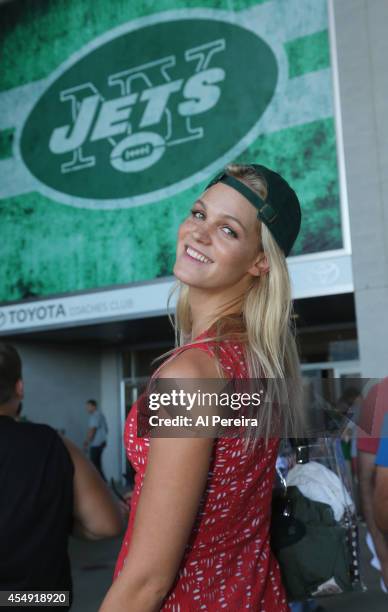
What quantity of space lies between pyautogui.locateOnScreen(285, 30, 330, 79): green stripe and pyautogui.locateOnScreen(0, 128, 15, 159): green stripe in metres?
5.66

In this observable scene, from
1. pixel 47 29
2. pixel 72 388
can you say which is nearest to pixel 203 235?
pixel 47 29

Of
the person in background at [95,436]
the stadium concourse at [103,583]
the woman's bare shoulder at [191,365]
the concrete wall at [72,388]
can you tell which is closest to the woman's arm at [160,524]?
the woman's bare shoulder at [191,365]

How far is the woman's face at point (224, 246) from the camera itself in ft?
5.12

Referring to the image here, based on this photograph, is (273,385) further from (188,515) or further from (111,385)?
(111,385)

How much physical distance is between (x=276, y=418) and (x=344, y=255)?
7.85 m

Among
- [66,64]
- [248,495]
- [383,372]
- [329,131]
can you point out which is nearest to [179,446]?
[248,495]

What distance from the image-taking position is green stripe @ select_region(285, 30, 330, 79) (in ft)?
32.0

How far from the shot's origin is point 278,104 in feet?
33.3

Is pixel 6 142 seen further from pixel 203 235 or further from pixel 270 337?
pixel 270 337

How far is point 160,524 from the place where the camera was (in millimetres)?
1170

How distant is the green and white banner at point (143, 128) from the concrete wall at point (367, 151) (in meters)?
0.36

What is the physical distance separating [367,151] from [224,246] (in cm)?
790

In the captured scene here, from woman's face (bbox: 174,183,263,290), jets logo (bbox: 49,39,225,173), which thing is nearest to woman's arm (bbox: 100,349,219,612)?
woman's face (bbox: 174,183,263,290)

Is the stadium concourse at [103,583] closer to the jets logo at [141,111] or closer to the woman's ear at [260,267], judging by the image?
the woman's ear at [260,267]
